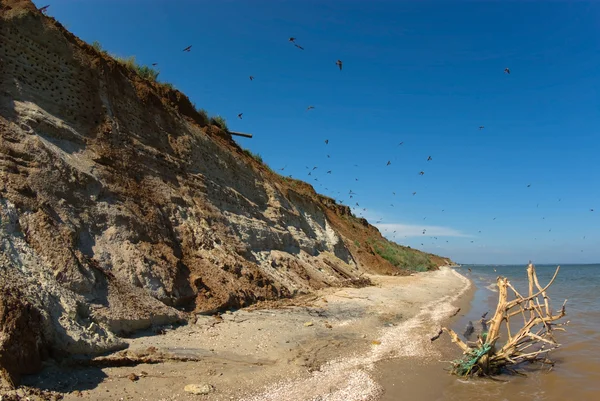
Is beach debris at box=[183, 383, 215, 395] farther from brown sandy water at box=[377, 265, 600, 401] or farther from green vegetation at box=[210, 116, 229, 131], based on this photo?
green vegetation at box=[210, 116, 229, 131]

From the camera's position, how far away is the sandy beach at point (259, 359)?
5375mm

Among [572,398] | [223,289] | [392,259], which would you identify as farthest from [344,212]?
[572,398]

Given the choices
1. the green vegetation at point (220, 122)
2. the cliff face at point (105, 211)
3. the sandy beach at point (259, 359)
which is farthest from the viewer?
the green vegetation at point (220, 122)

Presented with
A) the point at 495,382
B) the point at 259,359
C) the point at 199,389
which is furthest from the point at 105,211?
the point at 495,382

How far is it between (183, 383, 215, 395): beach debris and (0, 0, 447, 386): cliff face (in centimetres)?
164

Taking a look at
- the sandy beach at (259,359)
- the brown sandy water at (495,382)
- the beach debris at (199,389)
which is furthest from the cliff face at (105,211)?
the brown sandy water at (495,382)

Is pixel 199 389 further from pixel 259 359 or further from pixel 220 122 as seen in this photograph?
pixel 220 122

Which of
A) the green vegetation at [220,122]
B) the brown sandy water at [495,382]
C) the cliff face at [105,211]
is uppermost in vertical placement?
the green vegetation at [220,122]

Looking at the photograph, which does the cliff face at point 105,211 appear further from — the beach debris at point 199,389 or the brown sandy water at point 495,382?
the brown sandy water at point 495,382

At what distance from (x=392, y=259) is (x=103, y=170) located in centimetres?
3023

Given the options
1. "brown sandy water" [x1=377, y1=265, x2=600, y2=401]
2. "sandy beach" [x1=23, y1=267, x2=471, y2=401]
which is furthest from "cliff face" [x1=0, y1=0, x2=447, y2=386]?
"brown sandy water" [x1=377, y1=265, x2=600, y2=401]

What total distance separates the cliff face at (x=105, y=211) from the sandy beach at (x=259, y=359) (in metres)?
0.55

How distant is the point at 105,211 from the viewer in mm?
9172

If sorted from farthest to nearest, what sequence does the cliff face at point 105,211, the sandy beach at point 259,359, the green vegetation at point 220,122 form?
the green vegetation at point 220,122, the cliff face at point 105,211, the sandy beach at point 259,359
